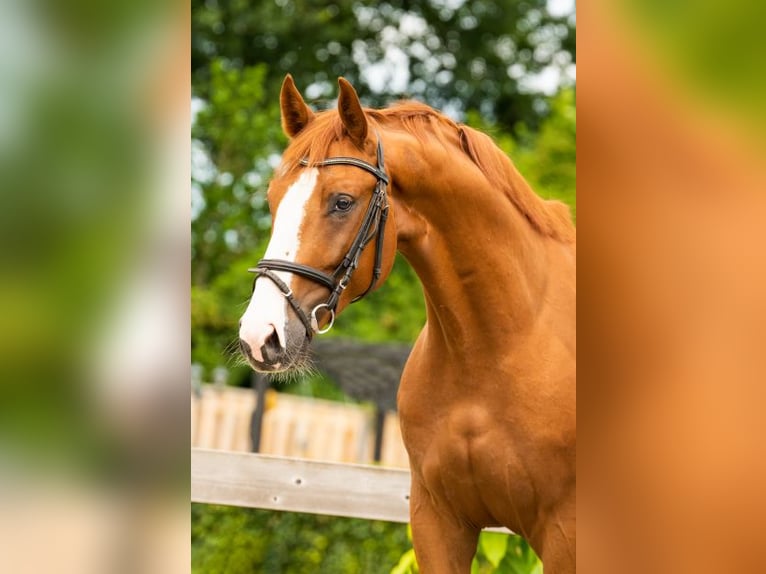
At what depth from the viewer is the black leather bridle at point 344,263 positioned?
1945 millimetres

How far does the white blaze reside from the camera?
1.86 metres

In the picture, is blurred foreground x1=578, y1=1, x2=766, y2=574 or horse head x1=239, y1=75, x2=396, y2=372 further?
horse head x1=239, y1=75, x2=396, y2=372

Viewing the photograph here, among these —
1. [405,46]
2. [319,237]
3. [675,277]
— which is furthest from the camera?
[405,46]

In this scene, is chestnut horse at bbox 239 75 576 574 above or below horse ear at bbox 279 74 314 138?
below

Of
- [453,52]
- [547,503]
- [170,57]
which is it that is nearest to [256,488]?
[547,503]

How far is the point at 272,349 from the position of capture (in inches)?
74.4

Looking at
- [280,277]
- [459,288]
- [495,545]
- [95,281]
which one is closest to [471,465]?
[459,288]

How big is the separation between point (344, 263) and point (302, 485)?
1815 mm

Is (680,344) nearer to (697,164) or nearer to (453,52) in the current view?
(697,164)

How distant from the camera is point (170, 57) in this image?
0.54 meters

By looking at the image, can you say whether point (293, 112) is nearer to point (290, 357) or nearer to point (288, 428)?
point (290, 357)

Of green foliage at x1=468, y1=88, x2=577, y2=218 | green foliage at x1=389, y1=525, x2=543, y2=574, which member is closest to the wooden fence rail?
green foliage at x1=389, y1=525, x2=543, y2=574

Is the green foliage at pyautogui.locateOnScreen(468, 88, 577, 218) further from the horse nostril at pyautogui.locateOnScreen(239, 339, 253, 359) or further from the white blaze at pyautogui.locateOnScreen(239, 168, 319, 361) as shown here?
the horse nostril at pyautogui.locateOnScreen(239, 339, 253, 359)

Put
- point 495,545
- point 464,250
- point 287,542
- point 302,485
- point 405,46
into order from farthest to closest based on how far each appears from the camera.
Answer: point 405,46
point 287,542
point 302,485
point 495,545
point 464,250
